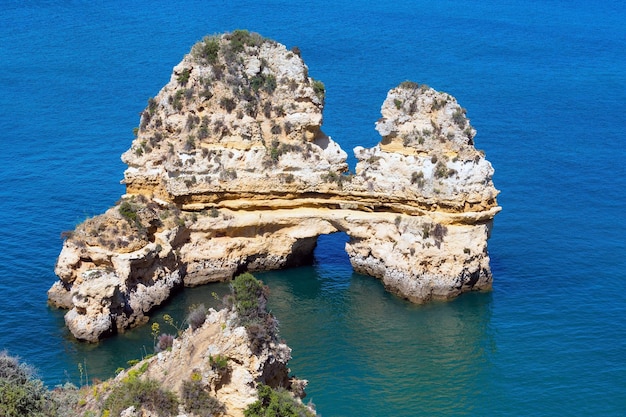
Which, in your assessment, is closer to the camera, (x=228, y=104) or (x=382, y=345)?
(x=382, y=345)

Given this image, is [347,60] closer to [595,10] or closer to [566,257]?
[566,257]

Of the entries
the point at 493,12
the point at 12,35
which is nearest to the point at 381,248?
the point at 12,35

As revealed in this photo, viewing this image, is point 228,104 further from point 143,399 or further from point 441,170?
point 143,399

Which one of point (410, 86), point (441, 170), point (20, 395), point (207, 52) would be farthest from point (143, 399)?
point (410, 86)

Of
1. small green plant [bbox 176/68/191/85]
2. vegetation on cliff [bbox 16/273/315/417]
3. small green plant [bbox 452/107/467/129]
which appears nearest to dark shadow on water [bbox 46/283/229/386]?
small green plant [bbox 176/68/191/85]

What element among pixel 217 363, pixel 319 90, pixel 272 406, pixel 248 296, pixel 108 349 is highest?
pixel 319 90

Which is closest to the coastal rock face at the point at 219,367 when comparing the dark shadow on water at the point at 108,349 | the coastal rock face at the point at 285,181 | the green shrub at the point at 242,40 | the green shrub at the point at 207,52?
the dark shadow on water at the point at 108,349

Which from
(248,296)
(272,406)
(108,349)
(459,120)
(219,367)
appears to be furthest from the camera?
(459,120)
